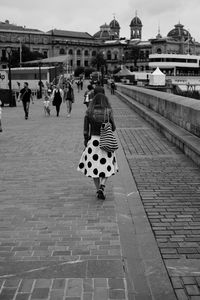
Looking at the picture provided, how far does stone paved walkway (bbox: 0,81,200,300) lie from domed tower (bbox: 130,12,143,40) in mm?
187002

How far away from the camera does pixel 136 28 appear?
192 m

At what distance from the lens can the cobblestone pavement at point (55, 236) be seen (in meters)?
4.24

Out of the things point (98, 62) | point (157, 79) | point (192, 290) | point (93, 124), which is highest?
point (98, 62)

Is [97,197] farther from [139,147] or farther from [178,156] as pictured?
[139,147]

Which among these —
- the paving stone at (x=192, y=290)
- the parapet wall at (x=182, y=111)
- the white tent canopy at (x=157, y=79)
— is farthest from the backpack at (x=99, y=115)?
the white tent canopy at (x=157, y=79)

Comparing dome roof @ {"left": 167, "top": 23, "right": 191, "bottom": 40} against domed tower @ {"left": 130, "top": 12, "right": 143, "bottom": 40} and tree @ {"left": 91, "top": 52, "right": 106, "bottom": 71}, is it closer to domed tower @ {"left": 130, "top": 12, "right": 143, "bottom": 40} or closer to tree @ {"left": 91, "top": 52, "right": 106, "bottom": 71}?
domed tower @ {"left": 130, "top": 12, "right": 143, "bottom": 40}

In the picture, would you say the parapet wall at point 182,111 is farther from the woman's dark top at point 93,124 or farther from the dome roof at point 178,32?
the dome roof at point 178,32

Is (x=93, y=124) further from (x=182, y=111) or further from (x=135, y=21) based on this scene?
(x=135, y=21)

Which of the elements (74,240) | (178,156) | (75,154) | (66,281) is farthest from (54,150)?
(66,281)

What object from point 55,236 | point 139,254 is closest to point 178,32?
point 55,236

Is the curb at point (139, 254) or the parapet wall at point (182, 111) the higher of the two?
the parapet wall at point (182, 111)

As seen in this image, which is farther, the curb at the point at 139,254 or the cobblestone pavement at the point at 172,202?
the cobblestone pavement at the point at 172,202

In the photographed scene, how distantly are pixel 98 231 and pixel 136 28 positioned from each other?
19391cm

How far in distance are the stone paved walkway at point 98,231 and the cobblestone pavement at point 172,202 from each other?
0.01 m
